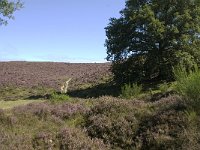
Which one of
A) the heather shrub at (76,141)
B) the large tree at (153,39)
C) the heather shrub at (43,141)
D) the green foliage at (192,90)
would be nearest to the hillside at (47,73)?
the large tree at (153,39)

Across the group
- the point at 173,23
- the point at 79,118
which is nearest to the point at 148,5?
the point at 173,23

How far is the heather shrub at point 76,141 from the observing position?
12.1 metres

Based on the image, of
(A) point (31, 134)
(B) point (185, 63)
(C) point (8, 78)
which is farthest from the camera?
(C) point (8, 78)

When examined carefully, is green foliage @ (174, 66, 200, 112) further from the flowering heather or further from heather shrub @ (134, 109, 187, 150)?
the flowering heather

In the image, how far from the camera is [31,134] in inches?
519

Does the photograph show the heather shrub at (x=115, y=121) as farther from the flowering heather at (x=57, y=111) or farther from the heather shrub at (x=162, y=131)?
the flowering heather at (x=57, y=111)

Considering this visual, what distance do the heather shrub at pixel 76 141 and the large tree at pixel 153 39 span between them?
2491 centimetres

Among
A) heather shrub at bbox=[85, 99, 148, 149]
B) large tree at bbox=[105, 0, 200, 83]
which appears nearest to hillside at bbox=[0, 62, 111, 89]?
large tree at bbox=[105, 0, 200, 83]

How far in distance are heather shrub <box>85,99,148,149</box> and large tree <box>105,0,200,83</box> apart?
22391mm

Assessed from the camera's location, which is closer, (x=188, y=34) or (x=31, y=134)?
(x=31, y=134)

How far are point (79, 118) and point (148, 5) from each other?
83.8 ft

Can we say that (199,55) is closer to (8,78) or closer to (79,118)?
(79,118)

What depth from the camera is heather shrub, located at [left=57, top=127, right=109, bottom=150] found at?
12117mm

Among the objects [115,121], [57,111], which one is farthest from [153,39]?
[115,121]
